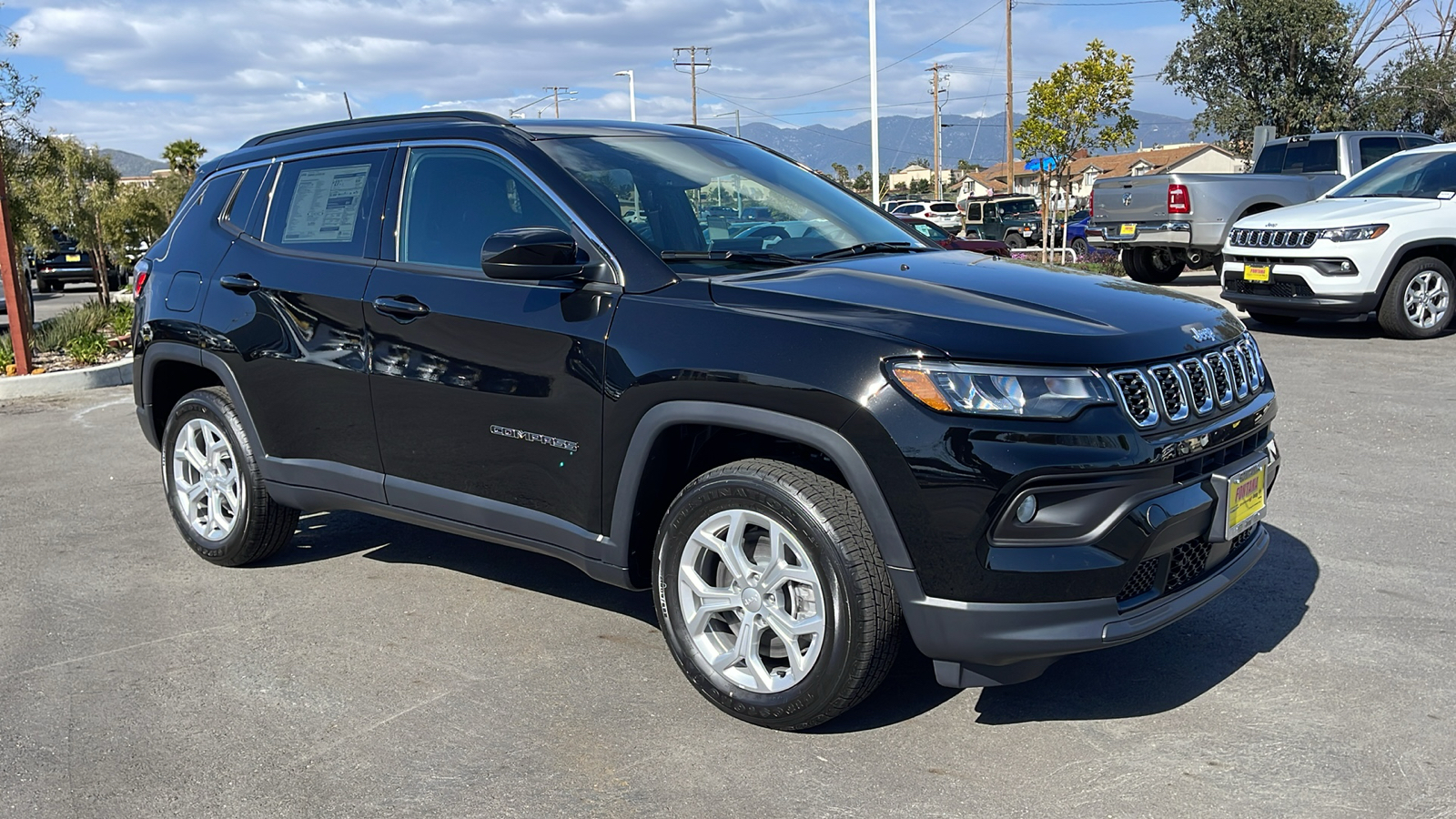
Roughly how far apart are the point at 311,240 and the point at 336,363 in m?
0.57

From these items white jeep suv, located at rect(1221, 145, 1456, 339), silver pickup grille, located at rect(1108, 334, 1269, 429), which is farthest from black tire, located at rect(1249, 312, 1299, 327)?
silver pickup grille, located at rect(1108, 334, 1269, 429)

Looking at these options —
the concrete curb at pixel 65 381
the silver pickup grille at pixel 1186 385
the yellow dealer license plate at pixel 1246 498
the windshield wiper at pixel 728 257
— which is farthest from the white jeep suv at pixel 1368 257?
the concrete curb at pixel 65 381

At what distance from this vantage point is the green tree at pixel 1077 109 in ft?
93.0

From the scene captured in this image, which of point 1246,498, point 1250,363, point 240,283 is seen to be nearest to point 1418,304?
point 1250,363

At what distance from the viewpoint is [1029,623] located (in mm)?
3104

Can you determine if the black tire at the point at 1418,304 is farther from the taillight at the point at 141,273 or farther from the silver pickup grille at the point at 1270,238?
the taillight at the point at 141,273

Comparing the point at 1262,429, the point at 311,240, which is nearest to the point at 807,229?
the point at 1262,429

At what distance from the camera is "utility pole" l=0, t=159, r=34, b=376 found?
10961mm

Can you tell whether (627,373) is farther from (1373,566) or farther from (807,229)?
(1373,566)

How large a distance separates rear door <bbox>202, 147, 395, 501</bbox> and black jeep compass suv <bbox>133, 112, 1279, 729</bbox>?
0.05 ft

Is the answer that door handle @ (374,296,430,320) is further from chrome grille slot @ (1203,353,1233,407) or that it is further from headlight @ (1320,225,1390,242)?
headlight @ (1320,225,1390,242)

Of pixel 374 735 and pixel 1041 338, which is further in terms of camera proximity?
pixel 374 735

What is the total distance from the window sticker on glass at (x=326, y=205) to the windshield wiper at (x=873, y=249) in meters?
1.79

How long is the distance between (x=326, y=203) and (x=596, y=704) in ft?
7.47
